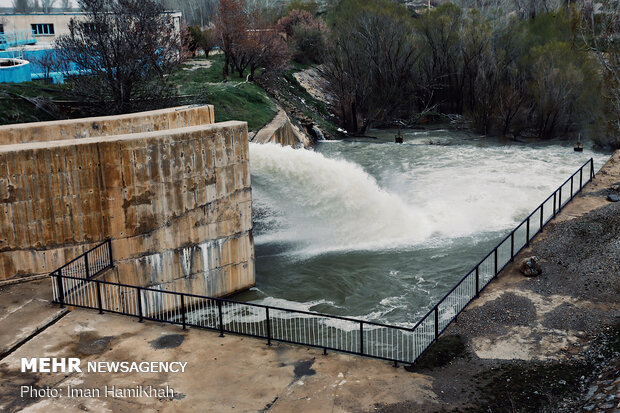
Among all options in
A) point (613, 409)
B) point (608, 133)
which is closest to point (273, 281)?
point (613, 409)

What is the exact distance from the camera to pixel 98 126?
20406 mm

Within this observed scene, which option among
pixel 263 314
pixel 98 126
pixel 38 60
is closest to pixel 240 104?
pixel 38 60

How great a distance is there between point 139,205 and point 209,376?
259 inches

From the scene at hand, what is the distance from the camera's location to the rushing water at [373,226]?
20297mm

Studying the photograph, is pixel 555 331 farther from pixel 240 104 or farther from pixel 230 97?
pixel 230 97

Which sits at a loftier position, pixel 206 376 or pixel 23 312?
pixel 23 312

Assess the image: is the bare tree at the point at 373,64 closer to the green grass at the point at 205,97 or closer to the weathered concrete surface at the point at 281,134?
→ the green grass at the point at 205,97

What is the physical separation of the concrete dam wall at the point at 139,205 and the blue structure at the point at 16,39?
1392 inches

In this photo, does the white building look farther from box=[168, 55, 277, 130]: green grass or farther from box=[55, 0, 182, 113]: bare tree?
box=[55, 0, 182, 113]: bare tree

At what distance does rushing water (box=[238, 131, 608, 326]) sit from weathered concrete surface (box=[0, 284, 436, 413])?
5.45m

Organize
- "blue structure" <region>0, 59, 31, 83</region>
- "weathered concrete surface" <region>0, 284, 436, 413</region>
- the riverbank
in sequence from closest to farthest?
"weathered concrete surface" <region>0, 284, 436, 413</region> < the riverbank < "blue structure" <region>0, 59, 31, 83</region>

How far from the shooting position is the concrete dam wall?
16.4 metres

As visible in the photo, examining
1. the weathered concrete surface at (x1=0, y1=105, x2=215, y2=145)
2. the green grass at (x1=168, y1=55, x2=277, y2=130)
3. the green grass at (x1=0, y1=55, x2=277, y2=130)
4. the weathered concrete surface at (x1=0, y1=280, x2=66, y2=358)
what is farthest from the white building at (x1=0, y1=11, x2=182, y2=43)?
the weathered concrete surface at (x1=0, y1=280, x2=66, y2=358)

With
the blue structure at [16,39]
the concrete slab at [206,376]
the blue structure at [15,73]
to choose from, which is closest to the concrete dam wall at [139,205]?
the concrete slab at [206,376]
